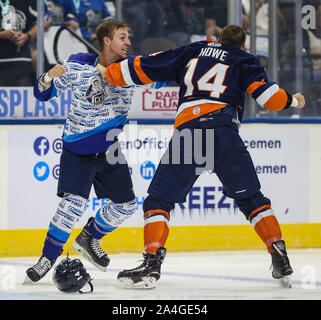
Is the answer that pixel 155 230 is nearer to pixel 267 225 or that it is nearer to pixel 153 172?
pixel 267 225

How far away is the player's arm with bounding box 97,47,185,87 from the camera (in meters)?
4.58

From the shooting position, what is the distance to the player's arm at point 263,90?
4.46 m

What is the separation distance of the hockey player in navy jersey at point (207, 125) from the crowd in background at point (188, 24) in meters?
1.90

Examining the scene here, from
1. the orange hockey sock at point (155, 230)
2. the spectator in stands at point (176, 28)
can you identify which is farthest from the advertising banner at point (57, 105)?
the orange hockey sock at point (155, 230)

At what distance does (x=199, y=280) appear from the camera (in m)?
4.89

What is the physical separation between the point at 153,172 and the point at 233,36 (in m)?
1.62

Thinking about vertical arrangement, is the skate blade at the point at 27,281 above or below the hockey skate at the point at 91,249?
below

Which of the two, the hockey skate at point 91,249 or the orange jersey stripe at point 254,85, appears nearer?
the orange jersey stripe at point 254,85

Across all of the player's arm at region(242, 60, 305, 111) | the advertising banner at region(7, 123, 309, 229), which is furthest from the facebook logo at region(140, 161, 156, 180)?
the player's arm at region(242, 60, 305, 111)

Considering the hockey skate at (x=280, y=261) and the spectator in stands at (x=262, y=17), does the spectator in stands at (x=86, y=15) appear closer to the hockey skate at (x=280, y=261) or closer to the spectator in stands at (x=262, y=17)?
the spectator in stands at (x=262, y=17)

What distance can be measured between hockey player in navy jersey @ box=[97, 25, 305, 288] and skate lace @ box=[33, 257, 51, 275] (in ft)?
1.33

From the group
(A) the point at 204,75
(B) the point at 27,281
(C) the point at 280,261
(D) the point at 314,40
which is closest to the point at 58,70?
(A) the point at 204,75

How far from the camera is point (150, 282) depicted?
178 inches
